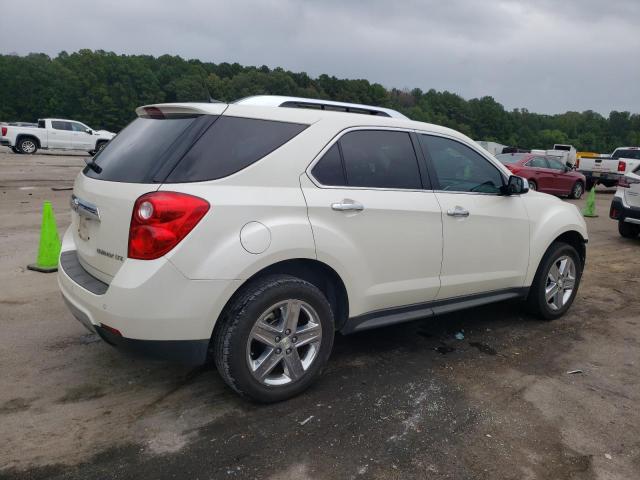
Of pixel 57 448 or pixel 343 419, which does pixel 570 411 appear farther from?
pixel 57 448

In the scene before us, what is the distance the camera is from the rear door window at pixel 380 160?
3545 mm

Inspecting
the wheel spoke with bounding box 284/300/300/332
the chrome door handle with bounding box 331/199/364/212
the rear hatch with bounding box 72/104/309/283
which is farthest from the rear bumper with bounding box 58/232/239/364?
the chrome door handle with bounding box 331/199/364/212

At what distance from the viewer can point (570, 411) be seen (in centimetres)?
336

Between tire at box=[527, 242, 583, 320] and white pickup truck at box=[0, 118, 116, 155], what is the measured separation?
78.9 feet

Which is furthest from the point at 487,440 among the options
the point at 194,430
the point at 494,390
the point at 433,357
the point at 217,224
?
the point at 217,224

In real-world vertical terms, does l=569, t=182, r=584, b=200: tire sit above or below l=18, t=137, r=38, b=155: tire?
above

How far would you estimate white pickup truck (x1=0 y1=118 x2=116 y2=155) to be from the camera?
81.0 ft

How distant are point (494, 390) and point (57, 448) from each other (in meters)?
2.62

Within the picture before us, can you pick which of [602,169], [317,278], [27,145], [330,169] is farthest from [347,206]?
[27,145]

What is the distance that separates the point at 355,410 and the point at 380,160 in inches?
64.6

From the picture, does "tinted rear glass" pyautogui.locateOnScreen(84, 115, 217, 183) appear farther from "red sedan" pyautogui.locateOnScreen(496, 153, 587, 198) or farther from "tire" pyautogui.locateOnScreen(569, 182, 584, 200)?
"tire" pyautogui.locateOnScreen(569, 182, 584, 200)

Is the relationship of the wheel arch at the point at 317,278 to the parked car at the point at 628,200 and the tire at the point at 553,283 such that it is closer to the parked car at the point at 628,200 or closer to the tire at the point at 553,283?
the tire at the point at 553,283

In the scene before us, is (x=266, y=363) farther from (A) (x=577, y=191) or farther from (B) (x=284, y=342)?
(A) (x=577, y=191)

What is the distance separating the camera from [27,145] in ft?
83.8
